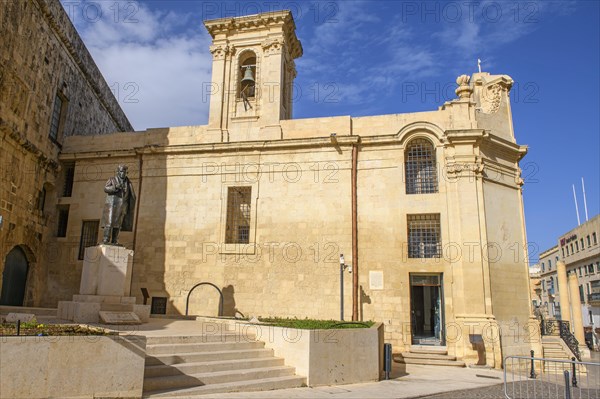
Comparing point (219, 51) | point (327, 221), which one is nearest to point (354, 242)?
point (327, 221)

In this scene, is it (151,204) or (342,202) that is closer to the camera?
(342,202)

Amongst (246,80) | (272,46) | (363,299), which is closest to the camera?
(363,299)

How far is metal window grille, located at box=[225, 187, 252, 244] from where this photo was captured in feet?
60.7

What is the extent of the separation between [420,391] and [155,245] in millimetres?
12343

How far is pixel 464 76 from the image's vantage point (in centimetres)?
1744

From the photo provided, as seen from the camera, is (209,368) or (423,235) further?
(423,235)

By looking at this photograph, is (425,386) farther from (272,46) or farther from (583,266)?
(583,266)

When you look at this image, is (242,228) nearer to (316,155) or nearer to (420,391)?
(316,155)

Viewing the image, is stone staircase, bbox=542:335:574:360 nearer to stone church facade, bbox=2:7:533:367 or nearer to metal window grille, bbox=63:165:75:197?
stone church facade, bbox=2:7:533:367

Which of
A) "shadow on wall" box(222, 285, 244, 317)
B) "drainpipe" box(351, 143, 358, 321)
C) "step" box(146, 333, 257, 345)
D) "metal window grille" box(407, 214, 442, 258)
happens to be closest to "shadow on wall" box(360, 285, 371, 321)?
"drainpipe" box(351, 143, 358, 321)

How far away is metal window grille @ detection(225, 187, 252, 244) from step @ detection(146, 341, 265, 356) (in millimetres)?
7683

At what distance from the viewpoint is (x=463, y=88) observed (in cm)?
1722

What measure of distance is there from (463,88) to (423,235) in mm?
5762

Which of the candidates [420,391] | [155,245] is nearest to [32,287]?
[155,245]
